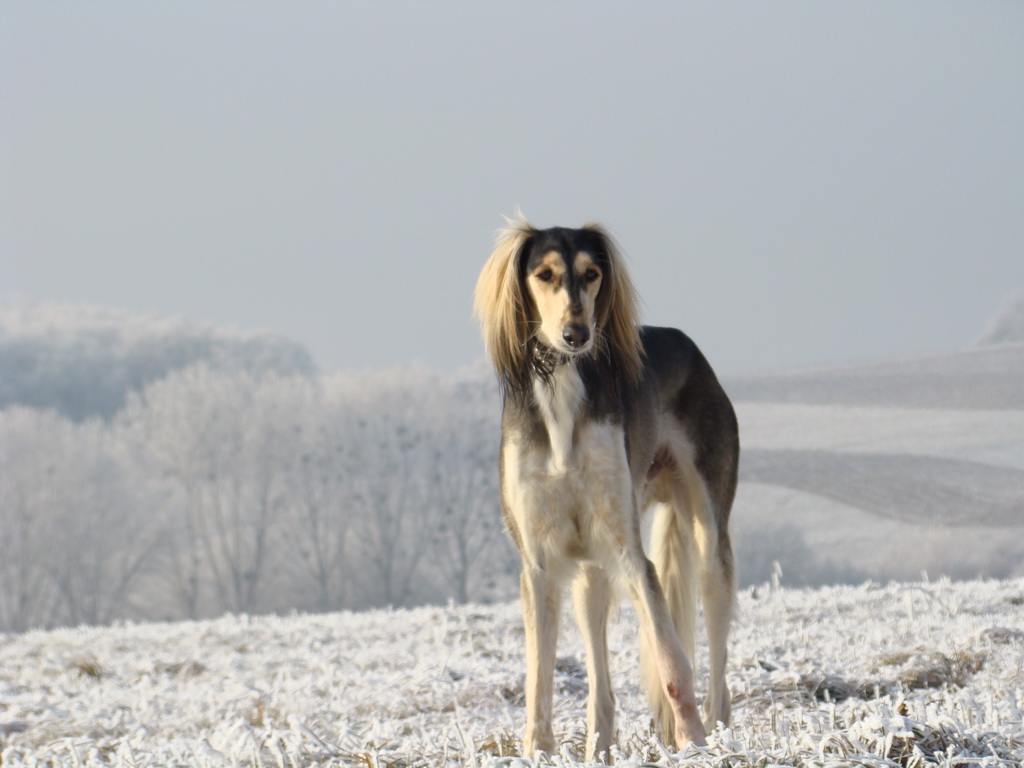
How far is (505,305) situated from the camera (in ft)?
17.4

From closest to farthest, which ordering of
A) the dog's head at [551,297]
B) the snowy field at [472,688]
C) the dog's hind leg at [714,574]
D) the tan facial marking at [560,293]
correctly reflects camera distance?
the snowy field at [472,688]
the tan facial marking at [560,293]
the dog's head at [551,297]
the dog's hind leg at [714,574]

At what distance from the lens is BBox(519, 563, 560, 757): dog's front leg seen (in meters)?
5.09

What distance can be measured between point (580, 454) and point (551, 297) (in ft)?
2.34

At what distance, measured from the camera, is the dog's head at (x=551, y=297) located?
5.07 m

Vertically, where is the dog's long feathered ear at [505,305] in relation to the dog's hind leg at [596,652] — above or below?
above

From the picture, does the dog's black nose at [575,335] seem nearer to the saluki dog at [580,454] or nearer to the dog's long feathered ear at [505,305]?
the saluki dog at [580,454]

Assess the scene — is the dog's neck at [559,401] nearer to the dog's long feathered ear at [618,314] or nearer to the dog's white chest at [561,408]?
the dog's white chest at [561,408]

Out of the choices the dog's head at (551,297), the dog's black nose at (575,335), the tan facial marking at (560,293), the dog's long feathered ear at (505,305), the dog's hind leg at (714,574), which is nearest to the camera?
the dog's black nose at (575,335)

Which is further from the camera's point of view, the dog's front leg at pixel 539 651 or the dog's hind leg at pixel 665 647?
the dog's front leg at pixel 539 651

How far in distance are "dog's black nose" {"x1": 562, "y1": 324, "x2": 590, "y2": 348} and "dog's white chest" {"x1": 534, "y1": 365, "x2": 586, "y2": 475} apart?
1.07 ft

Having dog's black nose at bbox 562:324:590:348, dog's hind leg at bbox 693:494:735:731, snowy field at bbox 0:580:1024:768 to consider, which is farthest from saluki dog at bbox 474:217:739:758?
snowy field at bbox 0:580:1024:768

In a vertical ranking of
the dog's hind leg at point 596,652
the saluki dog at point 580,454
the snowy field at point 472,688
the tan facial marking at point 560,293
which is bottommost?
the snowy field at point 472,688

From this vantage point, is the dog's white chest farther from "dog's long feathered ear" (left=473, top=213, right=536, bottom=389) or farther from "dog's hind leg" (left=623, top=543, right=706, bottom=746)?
"dog's hind leg" (left=623, top=543, right=706, bottom=746)

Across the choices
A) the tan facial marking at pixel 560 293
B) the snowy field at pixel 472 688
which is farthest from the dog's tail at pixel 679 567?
the tan facial marking at pixel 560 293
